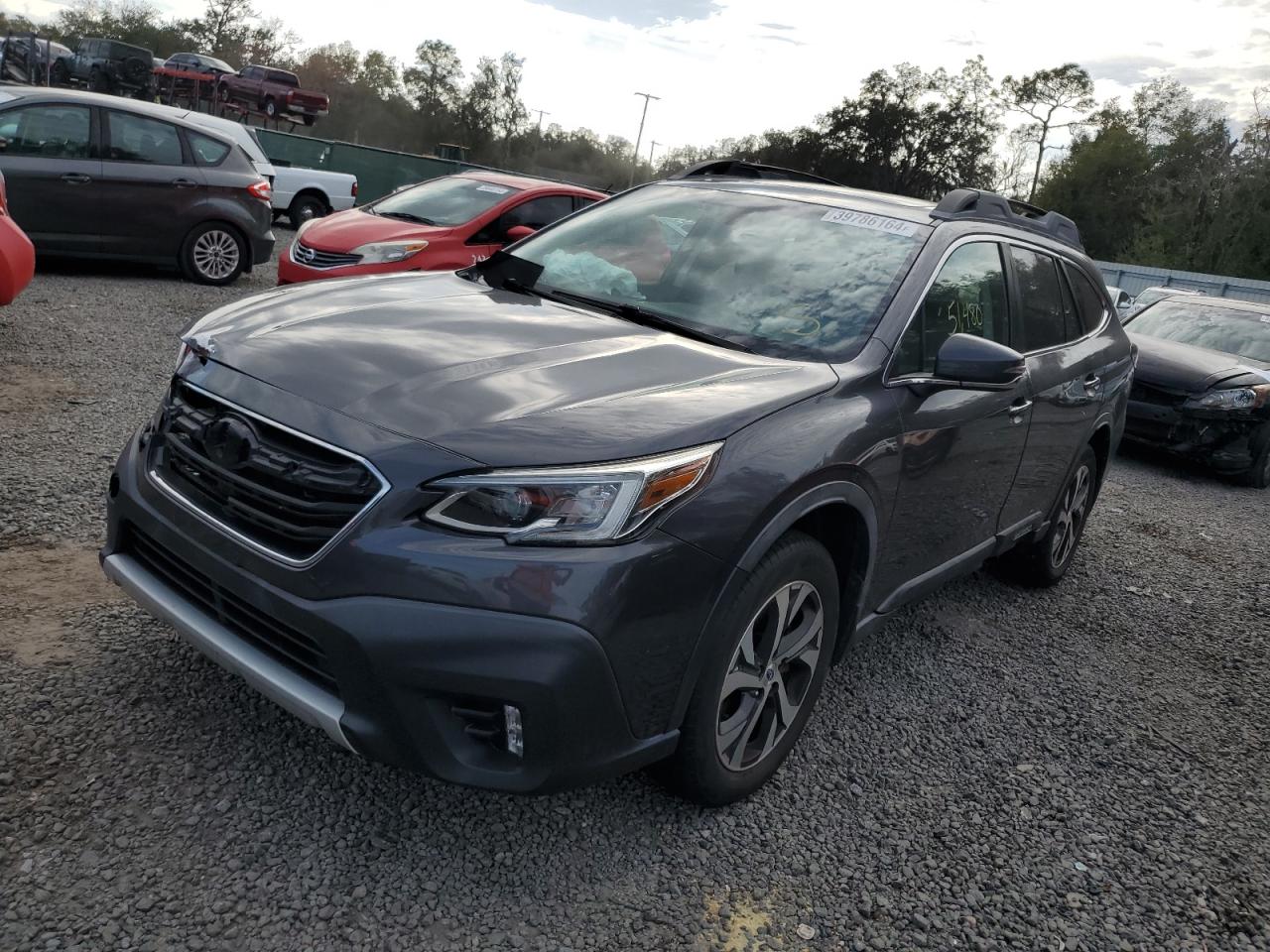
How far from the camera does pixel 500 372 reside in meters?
2.67

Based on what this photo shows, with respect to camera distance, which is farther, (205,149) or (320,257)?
(205,149)

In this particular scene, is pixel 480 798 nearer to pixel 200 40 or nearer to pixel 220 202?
pixel 220 202

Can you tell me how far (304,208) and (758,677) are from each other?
632 inches

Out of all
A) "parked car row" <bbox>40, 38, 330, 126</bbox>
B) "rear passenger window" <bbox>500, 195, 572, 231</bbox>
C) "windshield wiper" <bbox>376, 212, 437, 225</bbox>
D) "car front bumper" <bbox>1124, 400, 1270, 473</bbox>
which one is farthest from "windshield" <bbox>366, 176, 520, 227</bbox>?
"parked car row" <bbox>40, 38, 330, 126</bbox>

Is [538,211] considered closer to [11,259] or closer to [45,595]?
[11,259]

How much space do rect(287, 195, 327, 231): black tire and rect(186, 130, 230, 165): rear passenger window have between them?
22.2 feet

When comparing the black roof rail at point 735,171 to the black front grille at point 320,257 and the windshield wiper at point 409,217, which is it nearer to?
the black front grille at point 320,257

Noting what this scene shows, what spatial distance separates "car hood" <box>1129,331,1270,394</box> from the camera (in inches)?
362

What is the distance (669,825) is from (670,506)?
1.01m

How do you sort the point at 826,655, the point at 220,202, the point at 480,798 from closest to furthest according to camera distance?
the point at 480,798
the point at 826,655
the point at 220,202

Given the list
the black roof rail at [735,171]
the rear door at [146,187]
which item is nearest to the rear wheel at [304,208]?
the rear door at [146,187]

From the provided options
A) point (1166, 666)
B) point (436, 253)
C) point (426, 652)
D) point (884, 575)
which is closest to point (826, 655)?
point (884, 575)

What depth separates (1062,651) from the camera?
15.4 feet

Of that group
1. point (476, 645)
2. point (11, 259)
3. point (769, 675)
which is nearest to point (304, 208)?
point (11, 259)
